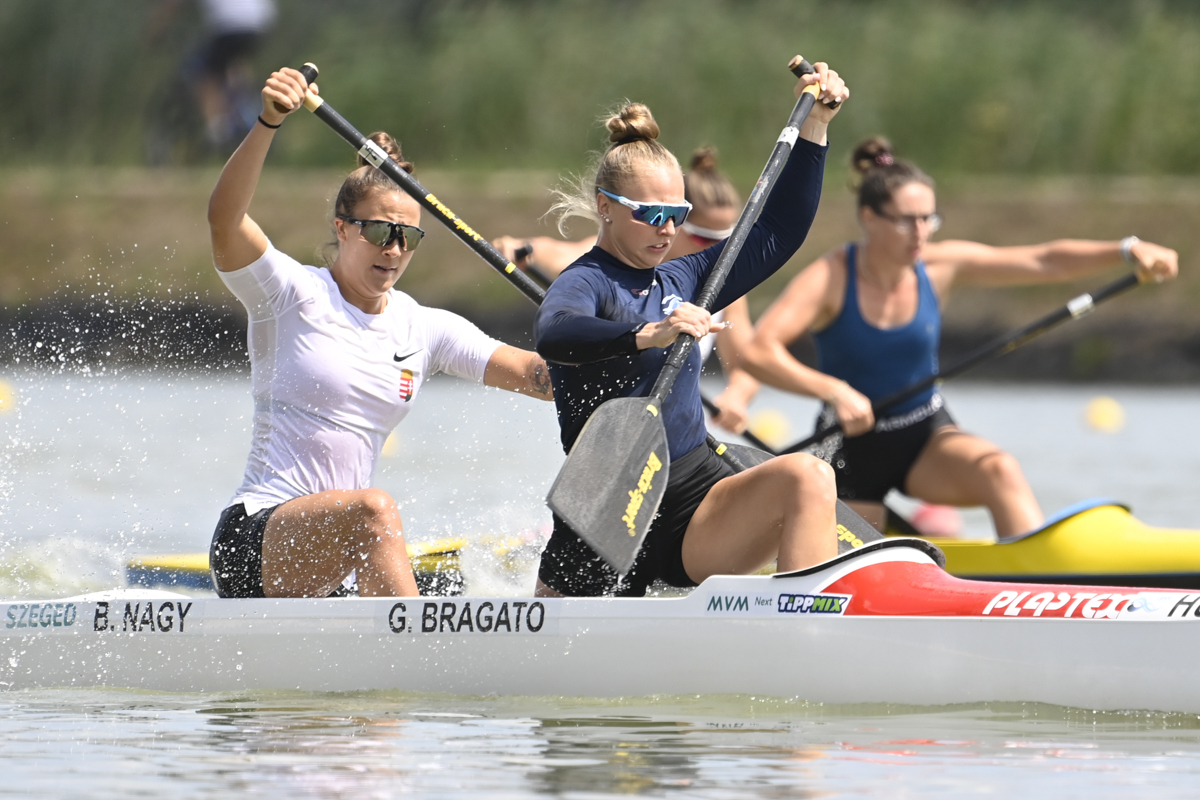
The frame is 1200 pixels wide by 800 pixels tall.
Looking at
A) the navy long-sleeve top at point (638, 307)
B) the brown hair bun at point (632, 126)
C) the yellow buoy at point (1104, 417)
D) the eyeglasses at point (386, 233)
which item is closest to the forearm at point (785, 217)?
the navy long-sleeve top at point (638, 307)

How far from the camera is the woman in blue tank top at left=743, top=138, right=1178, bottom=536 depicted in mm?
6539

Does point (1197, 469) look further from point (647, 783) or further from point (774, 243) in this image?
point (647, 783)

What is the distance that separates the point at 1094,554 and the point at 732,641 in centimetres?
225

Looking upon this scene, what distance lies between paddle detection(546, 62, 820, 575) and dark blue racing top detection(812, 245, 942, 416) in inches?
103

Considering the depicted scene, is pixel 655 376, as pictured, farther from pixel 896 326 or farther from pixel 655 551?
pixel 896 326

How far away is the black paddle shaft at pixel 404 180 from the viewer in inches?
195

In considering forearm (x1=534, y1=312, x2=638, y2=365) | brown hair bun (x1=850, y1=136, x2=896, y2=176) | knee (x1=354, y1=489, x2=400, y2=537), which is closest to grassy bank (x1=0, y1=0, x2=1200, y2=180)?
brown hair bun (x1=850, y1=136, x2=896, y2=176)

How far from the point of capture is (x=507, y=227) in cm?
1628

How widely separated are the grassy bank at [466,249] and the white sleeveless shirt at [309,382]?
10.7 metres

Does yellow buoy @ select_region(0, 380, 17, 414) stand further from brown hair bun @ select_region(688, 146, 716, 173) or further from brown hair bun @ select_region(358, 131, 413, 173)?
brown hair bun @ select_region(358, 131, 413, 173)

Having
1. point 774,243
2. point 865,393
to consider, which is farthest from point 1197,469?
point 774,243

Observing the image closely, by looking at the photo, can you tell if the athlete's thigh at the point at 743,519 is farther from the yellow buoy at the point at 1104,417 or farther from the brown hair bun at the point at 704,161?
the yellow buoy at the point at 1104,417

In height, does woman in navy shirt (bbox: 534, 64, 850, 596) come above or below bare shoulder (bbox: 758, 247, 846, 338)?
below

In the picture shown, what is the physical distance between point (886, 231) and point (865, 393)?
2.09ft
